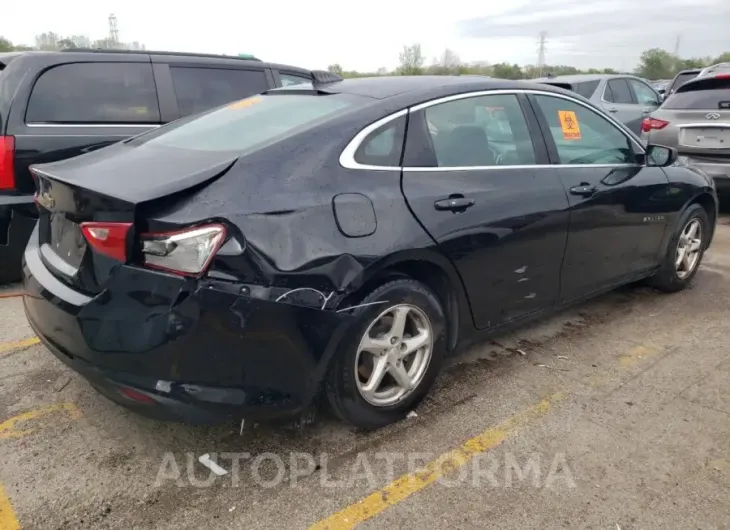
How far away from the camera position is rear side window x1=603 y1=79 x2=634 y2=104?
Answer: 32.9ft

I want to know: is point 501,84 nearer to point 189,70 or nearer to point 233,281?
point 233,281

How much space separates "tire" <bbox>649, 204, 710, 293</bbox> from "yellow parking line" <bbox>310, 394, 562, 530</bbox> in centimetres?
210

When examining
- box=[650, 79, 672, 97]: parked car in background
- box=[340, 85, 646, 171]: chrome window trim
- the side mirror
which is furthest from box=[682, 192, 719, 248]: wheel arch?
box=[650, 79, 672, 97]: parked car in background

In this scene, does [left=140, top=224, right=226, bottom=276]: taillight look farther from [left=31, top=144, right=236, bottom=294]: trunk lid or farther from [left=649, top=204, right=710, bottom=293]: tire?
[left=649, top=204, right=710, bottom=293]: tire

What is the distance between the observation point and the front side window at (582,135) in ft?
12.1

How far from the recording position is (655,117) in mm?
7625

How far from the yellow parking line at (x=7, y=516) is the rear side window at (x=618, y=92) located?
9723mm

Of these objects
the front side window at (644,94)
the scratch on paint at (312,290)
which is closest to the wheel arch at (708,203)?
the scratch on paint at (312,290)

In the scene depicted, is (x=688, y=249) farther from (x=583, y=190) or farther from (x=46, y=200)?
(x=46, y=200)

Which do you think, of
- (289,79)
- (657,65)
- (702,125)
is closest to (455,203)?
(289,79)

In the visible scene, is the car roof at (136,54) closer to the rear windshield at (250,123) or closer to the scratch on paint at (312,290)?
the rear windshield at (250,123)

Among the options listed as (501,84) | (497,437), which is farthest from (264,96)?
(497,437)

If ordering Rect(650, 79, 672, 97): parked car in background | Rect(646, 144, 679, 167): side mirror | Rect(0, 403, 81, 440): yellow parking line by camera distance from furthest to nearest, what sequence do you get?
Rect(650, 79, 672, 97): parked car in background → Rect(646, 144, 679, 167): side mirror → Rect(0, 403, 81, 440): yellow parking line

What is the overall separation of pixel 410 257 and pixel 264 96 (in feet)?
4.66
